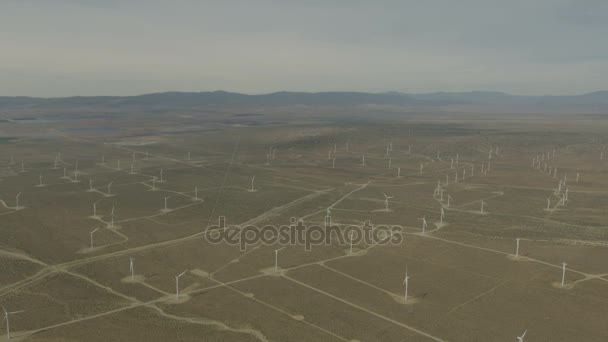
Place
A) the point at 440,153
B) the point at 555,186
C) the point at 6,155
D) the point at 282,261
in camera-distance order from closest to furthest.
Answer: the point at 282,261
the point at 555,186
the point at 6,155
the point at 440,153

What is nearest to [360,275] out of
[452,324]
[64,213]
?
[452,324]

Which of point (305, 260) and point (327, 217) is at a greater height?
point (327, 217)

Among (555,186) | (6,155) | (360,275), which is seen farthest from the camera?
(6,155)

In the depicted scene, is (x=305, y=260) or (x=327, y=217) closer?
(x=305, y=260)

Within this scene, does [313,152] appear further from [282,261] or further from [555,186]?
[282,261]

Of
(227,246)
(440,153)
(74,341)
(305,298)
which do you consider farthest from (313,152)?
(74,341)

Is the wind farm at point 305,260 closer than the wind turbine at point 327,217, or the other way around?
the wind farm at point 305,260

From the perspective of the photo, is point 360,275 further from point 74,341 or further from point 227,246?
point 74,341

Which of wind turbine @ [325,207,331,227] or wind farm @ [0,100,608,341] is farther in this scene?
wind turbine @ [325,207,331,227]

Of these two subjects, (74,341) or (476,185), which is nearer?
(74,341)
